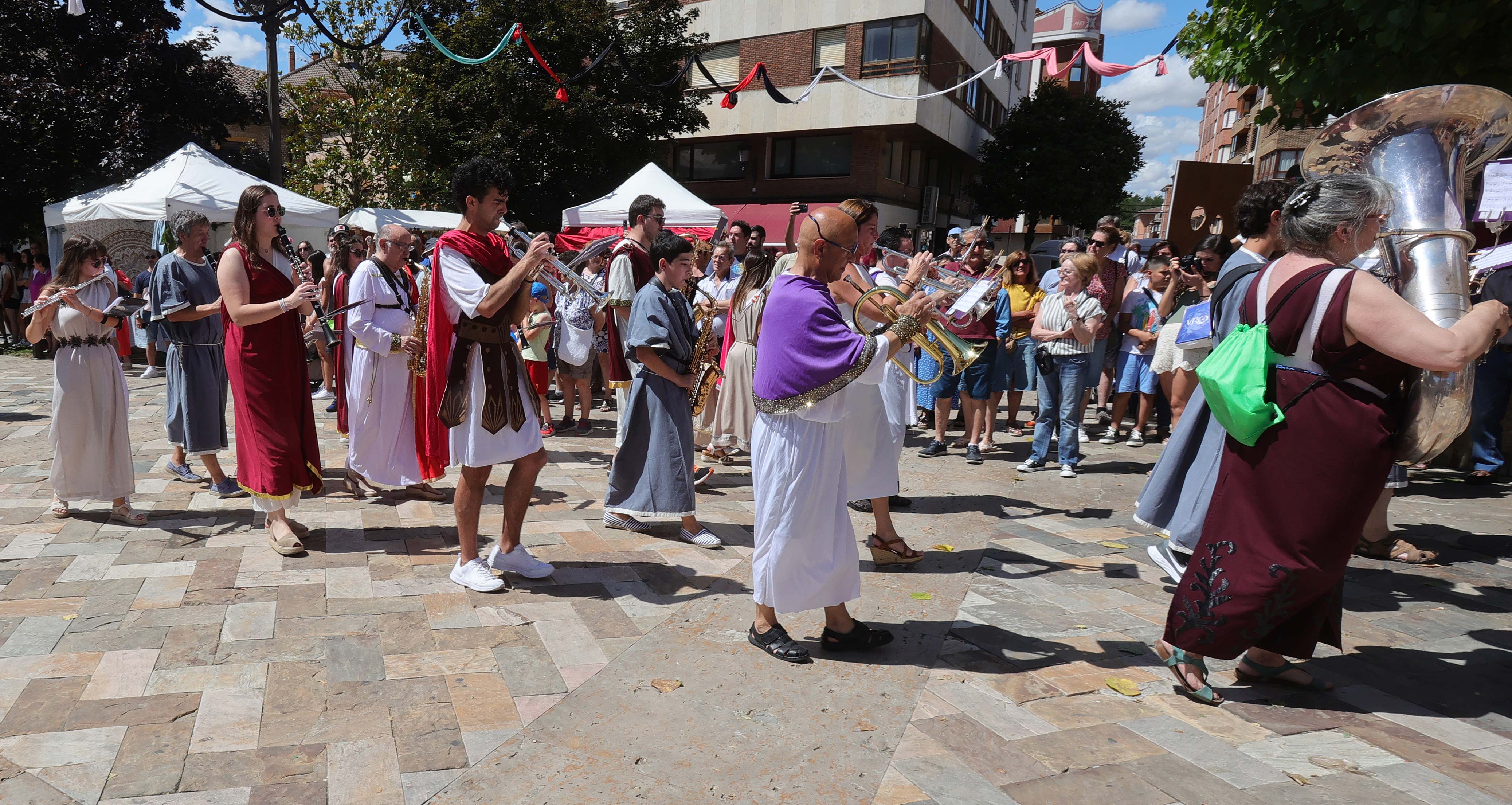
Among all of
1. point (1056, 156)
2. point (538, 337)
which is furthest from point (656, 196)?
point (1056, 156)

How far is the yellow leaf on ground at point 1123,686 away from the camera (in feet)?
11.1

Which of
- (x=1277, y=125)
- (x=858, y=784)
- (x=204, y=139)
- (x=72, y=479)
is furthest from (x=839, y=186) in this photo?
(x=858, y=784)

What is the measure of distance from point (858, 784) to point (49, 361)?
16.6m

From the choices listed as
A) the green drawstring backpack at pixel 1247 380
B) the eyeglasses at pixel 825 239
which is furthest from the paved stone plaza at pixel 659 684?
the eyeglasses at pixel 825 239

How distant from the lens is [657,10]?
78.9 ft

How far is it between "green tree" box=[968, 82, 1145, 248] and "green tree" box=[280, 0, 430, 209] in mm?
21805

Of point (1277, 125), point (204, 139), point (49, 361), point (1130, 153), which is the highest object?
point (1130, 153)

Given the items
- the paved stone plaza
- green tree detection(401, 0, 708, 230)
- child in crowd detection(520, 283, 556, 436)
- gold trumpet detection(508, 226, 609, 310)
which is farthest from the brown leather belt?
green tree detection(401, 0, 708, 230)

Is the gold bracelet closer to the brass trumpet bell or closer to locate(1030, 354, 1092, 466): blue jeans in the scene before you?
the brass trumpet bell

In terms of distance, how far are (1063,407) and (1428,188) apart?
436 cm

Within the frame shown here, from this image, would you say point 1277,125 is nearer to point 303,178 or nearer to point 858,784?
point 858,784

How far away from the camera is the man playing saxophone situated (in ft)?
19.2

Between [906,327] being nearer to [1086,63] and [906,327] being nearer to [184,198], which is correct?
[1086,63]

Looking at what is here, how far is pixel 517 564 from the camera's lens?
4465 mm
